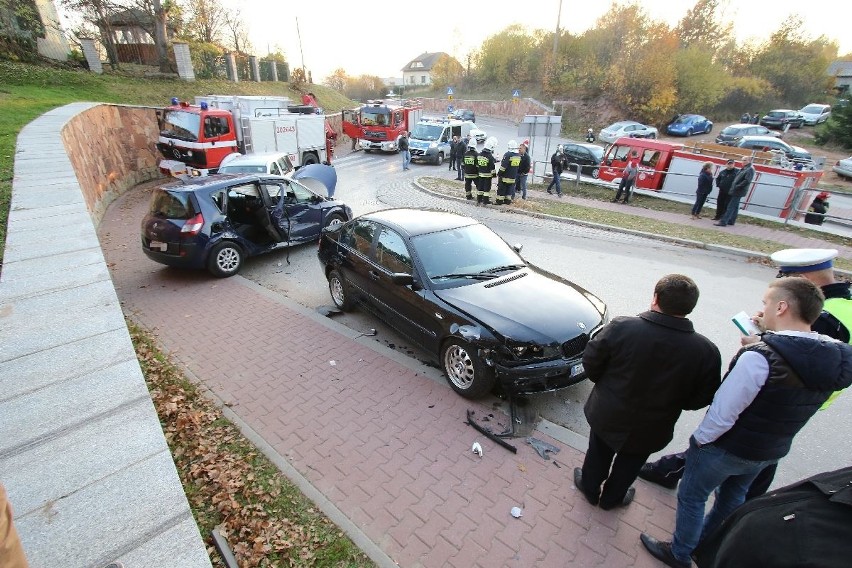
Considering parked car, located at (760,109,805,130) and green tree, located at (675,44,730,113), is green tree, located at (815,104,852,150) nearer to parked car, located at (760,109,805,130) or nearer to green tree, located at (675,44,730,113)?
parked car, located at (760,109,805,130)

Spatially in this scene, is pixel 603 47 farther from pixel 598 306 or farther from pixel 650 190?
pixel 598 306

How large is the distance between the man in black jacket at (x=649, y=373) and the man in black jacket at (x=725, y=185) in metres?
11.8

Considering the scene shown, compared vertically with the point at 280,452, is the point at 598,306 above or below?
above

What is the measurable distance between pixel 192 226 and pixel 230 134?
8577 mm

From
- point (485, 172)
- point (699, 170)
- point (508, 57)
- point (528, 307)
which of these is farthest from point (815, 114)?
point (528, 307)

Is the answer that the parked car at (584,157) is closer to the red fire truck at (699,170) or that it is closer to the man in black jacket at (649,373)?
A: the red fire truck at (699,170)

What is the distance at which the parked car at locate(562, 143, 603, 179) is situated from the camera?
60.4 ft

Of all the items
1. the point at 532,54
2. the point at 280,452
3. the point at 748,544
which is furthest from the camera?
the point at 532,54

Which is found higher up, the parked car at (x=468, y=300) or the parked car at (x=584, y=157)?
the parked car at (x=468, y=300)

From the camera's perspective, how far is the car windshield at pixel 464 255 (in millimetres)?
5188

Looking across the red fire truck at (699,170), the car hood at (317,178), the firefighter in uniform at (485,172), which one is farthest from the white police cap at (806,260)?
the red fire truck at (699,170)

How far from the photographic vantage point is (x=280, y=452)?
4.00 metres

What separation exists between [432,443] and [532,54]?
53.9 metres

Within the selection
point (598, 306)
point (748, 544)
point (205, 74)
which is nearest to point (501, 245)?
point (598, 306)
